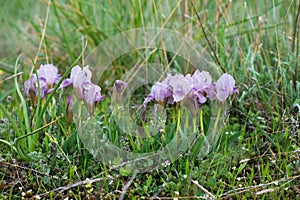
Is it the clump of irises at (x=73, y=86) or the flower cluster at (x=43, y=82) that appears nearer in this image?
the clump of irises at (x=73, y=86)

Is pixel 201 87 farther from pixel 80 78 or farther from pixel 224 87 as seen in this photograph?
pixel 80 78

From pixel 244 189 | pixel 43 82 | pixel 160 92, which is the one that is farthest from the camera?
pixel 43 82

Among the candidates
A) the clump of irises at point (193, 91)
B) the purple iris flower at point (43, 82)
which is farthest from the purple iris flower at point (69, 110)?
the clump of irises at point (193, 91)

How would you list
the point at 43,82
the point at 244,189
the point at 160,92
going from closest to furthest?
the point at 244,189
the point at 160,92
the point at 43,82

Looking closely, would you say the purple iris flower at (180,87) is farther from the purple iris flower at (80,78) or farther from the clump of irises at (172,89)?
the purple iris flower at (80,78)

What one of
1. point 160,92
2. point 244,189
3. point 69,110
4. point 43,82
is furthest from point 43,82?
point 244,189

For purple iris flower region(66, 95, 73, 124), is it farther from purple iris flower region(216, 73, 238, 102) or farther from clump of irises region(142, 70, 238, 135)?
purple iris flower region(216, 73, 238, 102)

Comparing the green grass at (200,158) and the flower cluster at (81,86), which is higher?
the flower cluster at (81,86)

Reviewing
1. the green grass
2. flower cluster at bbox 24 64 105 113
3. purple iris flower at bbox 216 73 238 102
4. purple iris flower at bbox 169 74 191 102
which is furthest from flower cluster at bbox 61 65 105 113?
purple iris flower at bbox 216 73 238 102
